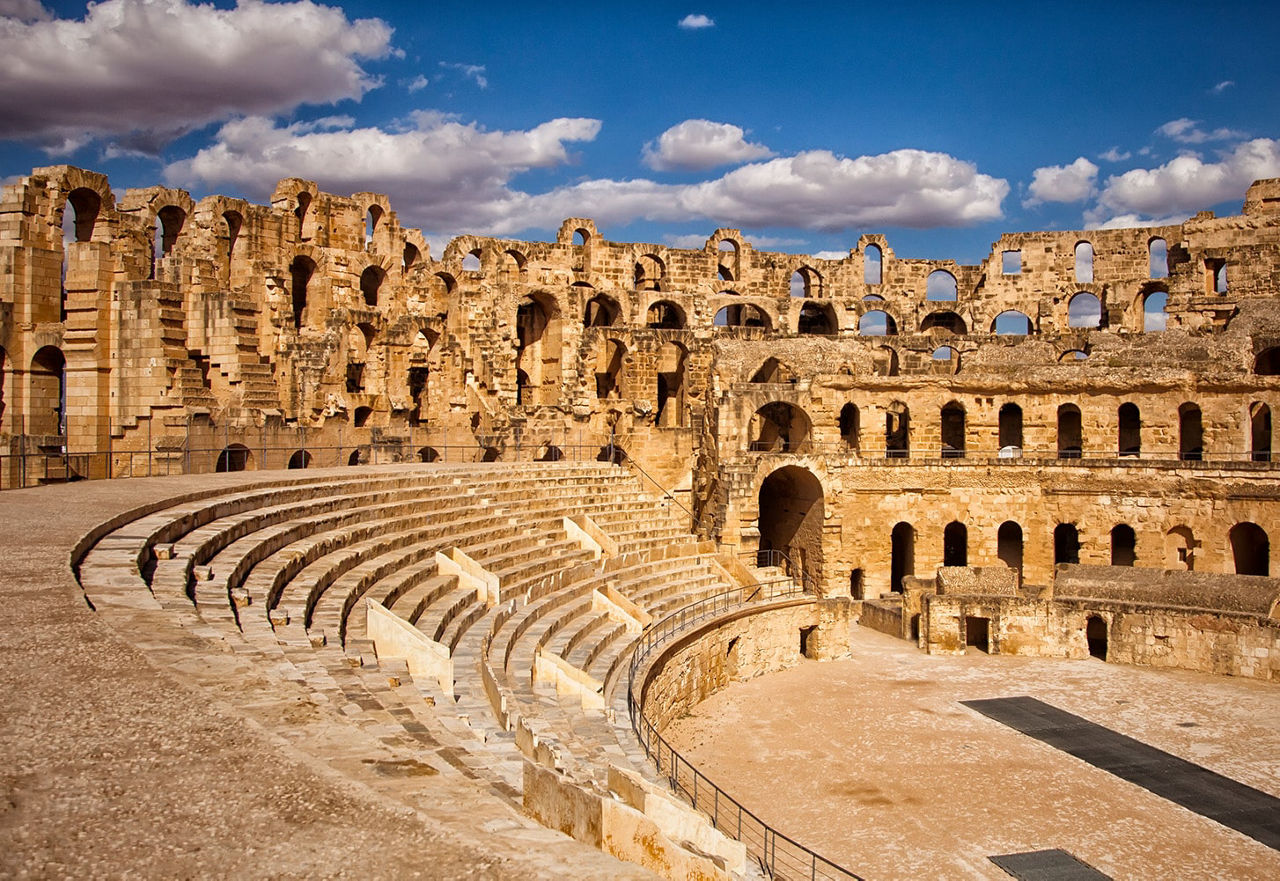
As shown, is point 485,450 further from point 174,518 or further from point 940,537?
point 174,518

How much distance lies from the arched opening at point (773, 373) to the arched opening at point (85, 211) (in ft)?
60.6

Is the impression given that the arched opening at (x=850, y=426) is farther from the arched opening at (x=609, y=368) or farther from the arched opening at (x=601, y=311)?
the arched opening at (x=601, y=311)

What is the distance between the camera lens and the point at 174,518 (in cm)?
1141

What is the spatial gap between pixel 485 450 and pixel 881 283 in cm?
1964

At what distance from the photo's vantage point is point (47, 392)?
72.6 feet

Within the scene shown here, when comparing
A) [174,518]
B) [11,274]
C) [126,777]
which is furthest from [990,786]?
[11,274]

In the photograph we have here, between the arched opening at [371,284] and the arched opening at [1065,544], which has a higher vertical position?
the arched opening at [371,284]

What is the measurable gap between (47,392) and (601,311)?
19.5m

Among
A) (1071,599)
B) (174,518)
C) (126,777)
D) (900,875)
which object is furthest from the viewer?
(1071,599)

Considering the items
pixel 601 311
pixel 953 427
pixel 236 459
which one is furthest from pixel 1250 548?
pixel 236 459

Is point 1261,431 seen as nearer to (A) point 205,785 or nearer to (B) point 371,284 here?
(B) point 371,284

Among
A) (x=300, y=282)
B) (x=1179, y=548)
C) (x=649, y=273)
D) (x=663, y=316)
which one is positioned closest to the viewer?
(x=1179, y=548)

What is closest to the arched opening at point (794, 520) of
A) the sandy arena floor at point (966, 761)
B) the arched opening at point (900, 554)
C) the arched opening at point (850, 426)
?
the arched opening at point (850, 426)

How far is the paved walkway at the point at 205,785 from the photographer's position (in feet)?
13.5
